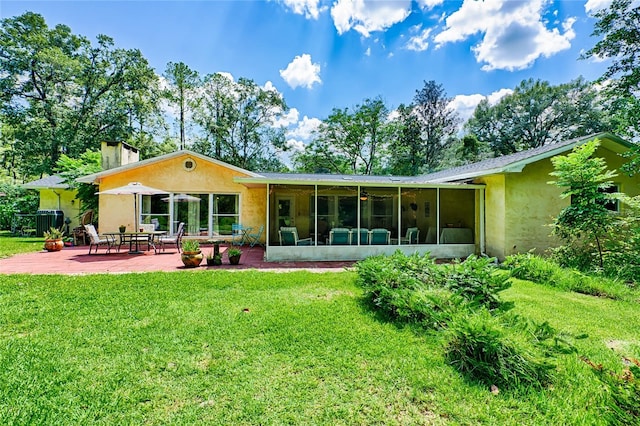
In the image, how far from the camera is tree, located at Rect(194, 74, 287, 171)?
27.8 meters

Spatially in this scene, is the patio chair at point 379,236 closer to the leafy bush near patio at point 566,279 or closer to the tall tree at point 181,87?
the leafy bush near patio at point 566,279

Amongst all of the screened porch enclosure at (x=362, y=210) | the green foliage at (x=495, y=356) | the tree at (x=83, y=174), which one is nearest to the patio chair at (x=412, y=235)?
the screened porch enclosure at (x=362, y=210)

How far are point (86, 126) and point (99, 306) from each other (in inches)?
956

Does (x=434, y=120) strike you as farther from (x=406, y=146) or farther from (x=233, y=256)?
(x=233, y=256)

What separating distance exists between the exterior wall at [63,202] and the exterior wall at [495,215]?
1970cm

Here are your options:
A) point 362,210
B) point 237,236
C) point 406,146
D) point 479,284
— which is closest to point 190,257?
point 237,236

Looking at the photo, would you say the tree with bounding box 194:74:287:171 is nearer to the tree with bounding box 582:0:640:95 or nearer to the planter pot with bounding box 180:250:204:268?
the planter pot with bounding box 180:250:204:268

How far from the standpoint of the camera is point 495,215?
942cm

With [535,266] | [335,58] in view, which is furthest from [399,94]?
[535,266]

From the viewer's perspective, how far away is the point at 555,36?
14.1 metres

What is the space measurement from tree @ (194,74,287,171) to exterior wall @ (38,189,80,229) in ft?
43.1

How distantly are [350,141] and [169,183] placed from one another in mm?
20283

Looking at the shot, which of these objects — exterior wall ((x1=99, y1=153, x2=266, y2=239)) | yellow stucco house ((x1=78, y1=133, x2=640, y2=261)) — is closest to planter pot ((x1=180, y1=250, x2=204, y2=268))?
→ yellow stucco house ((x1=78, y1=133, x2=640, y2=261))

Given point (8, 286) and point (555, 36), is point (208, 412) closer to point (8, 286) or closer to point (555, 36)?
point (8, 286)
